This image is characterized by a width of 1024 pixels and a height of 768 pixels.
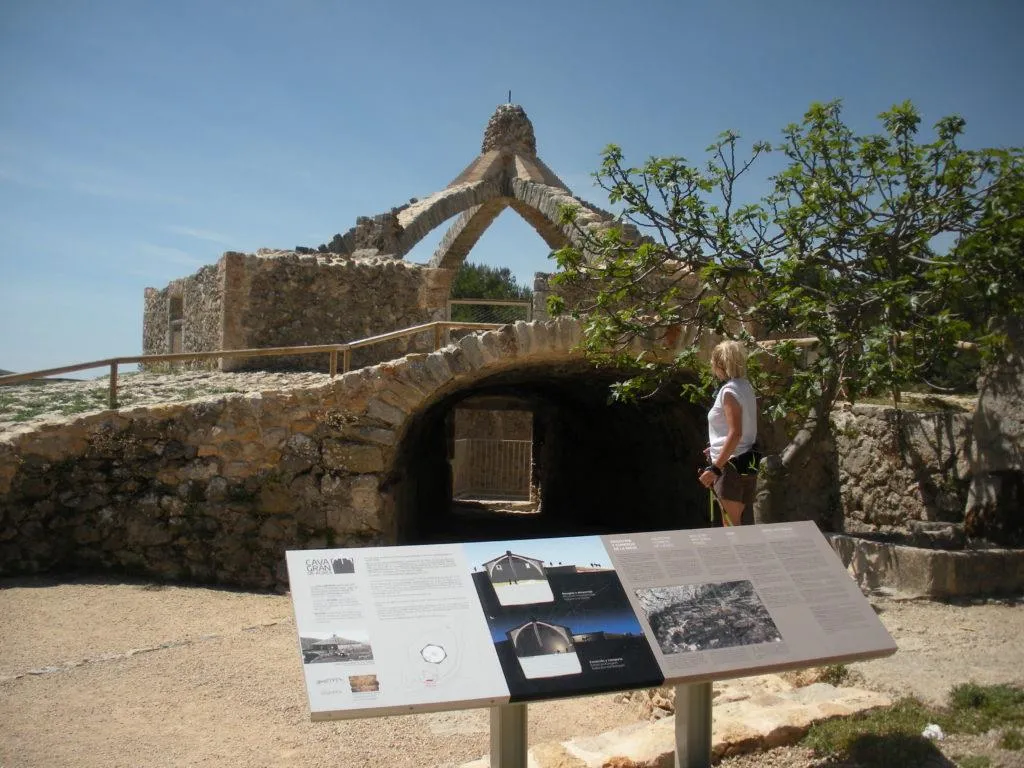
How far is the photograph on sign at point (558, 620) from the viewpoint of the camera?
8.95ft

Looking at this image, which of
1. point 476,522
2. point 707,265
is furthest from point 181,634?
point 476,522

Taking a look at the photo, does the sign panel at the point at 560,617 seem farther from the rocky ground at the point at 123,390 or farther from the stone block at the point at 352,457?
the rocky ground at the point at 123,390

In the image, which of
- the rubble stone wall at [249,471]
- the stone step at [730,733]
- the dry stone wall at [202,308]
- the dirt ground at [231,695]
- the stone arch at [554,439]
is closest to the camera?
the stone step at [730,733]

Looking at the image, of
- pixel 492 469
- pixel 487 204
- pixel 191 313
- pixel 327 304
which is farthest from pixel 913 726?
pixel 492 469

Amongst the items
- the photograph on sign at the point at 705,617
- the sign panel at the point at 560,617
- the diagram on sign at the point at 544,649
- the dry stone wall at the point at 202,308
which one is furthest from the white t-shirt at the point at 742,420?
the dry stone wall at the point at 202,308

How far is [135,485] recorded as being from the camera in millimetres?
8234

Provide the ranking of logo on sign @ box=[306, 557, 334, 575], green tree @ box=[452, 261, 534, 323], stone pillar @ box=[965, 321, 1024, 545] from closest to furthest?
logo on sign @ box=[306, 557, 334, 575] < stone pillar @ box=[965, 321, 1024, 545] < green tree @ box=[452, 261, 534, 323]

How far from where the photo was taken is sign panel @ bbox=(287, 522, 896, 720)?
263 cm

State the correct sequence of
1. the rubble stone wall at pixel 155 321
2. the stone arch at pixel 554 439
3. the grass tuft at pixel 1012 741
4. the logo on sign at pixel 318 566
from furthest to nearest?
the rubble stone wall at pixel 155 321 → the stone arch at pixel 554 439 → the grass tuft at pixel 1012 741 → the logo on sign at pixel 318 566

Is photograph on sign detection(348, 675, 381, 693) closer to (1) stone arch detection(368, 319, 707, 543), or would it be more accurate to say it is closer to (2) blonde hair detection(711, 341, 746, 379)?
(2) blonde hair detection(711, 341, 746, 379)

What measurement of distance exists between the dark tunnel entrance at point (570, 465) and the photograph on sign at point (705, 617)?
19.3ft

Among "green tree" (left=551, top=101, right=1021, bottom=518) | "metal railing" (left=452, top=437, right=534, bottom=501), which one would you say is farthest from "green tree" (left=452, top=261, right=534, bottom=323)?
"green tree" (left=551, top=101, right=1021, bottom=518)

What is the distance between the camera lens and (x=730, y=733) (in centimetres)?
361

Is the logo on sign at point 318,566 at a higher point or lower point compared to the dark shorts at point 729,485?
lower
